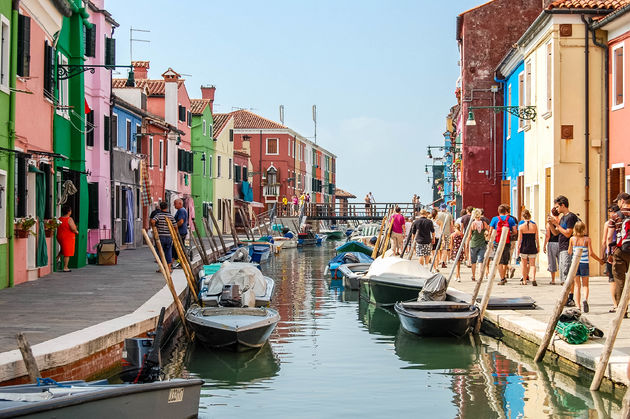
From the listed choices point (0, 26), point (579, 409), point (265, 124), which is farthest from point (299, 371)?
point (265, 124)

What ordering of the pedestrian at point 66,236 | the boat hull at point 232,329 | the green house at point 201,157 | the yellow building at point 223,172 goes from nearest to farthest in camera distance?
the boat hull at point 232,329, the pedestrian at point 66,236, the green house at point 201,157, the yellow building at point 223,172

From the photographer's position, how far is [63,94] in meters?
22.2

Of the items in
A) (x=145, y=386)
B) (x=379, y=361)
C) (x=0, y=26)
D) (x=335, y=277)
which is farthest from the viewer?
(x=335, y=277)

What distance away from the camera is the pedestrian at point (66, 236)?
20781 millimetres

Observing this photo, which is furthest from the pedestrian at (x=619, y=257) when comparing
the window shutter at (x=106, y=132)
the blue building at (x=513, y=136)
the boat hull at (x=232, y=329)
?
the window shutter at (x=106, y=132)

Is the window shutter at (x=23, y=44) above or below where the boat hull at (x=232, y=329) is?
above

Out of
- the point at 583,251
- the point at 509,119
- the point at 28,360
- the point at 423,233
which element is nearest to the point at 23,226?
the point at 28,360

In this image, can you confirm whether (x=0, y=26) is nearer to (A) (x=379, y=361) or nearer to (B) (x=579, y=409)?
(A) (x=379, y=361)

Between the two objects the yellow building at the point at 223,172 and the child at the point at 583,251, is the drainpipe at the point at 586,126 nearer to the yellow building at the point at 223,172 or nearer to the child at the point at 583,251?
the child at the point at 583,251

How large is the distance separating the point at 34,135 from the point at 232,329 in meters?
7.97

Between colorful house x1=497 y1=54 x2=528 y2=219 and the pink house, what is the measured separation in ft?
39.6

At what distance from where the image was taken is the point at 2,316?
40.9 ft

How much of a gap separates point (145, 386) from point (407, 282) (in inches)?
457

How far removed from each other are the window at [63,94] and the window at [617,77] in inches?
482
